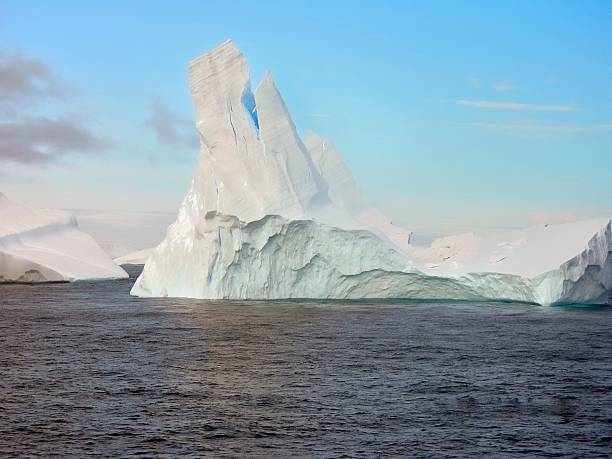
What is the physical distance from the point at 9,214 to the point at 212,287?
95.3ft

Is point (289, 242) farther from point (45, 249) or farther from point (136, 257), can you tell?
point (136, 257)

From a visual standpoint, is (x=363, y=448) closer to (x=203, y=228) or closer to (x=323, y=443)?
(x=323, y=443)

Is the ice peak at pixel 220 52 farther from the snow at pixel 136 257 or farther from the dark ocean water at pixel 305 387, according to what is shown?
the snow at pixel 136 257

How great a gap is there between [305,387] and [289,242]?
16387 millimetres

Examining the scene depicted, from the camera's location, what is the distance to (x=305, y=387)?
1495 cm

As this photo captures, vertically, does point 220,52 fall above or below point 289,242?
above

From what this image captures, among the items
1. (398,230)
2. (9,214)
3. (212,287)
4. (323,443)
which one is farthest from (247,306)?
(9,214)

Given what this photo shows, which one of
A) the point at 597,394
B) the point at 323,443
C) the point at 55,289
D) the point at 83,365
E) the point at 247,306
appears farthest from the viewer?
the point at 55,289

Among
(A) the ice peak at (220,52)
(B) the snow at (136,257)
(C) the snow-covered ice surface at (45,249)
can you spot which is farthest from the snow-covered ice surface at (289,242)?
(B) the snow at (136,257)

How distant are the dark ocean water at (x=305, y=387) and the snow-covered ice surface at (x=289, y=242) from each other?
4.25m

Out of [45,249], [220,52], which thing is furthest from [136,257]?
[220,52]

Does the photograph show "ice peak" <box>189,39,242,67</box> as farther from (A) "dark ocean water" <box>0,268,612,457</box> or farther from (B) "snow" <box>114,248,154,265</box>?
(B) "snow" <box>114,248,154,265</box>

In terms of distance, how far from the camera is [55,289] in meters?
46.9

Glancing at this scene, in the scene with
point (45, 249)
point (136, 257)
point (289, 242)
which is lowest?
point (289, 242)
